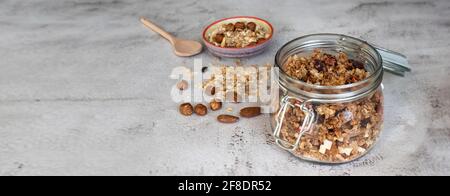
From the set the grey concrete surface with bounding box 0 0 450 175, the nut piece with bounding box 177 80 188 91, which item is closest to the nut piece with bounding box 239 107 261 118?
the grey concrete surface with bounding box 0 0 450 175

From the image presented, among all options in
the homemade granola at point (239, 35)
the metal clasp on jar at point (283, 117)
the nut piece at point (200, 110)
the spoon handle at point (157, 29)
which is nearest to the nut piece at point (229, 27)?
the homemade granola at point (239, 35)

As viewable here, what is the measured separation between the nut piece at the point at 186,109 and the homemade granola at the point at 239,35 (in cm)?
21

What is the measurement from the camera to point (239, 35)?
1050mm

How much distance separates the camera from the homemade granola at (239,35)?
3.41ft

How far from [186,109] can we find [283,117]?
0.70ft

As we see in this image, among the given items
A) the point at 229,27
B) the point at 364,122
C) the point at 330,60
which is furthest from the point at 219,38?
the point at 364,122

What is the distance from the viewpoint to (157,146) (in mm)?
820

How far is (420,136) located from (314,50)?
0.23 m

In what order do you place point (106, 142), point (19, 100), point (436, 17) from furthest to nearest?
point (436, 17) < point (19, 100) < point (106, 142)

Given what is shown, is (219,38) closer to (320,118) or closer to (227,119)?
(227,119)

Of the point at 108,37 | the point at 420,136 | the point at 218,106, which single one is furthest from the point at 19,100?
the point at 420,136

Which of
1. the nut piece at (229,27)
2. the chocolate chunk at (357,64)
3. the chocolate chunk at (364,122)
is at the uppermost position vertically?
the chocolate chunk at (357,64)

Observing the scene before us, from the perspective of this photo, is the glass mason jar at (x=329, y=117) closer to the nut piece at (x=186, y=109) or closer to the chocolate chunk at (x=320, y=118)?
the chocolate chunk at (x=320, y=118)

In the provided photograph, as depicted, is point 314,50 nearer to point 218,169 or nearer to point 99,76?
point 218,169
